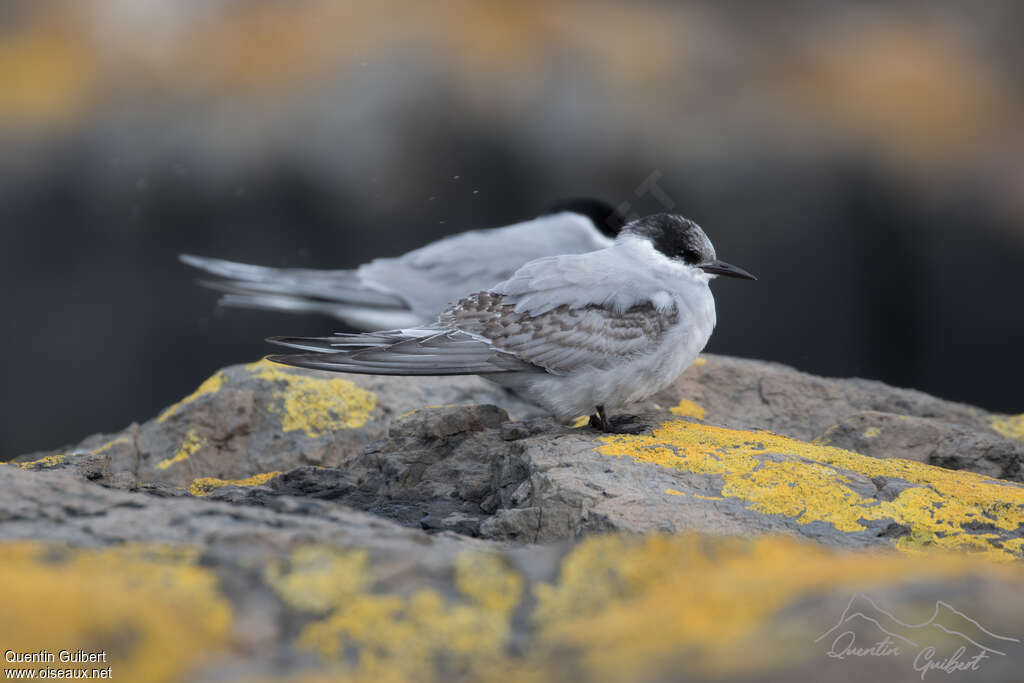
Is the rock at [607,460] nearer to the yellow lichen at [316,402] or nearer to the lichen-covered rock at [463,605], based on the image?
the yellow lichen at [316,402]

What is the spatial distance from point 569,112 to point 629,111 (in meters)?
0.41

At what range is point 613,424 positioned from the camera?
11.6 ft

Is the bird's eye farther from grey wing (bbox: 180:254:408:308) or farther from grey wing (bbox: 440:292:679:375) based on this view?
grey wing (bbox: 180:254:408:308)

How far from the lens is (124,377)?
22.1 ft

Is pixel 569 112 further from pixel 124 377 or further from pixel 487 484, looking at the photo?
pixel 487 484

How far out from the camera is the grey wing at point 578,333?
11.2ft

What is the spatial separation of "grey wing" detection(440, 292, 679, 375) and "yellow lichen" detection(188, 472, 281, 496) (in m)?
0.84

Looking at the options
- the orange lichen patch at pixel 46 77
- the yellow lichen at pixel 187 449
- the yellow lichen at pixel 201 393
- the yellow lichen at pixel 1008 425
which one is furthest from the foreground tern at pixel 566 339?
the orange lichen patch at pixel 46 77

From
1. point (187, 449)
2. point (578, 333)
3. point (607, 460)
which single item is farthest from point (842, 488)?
point (187, 449)

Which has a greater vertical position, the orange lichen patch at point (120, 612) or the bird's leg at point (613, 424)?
the bird's leg at point (613, 424)

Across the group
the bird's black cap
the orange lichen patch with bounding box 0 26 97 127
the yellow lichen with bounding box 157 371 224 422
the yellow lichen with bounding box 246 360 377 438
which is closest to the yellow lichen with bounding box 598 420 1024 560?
the yellow lichen with bounding box 246 360 377 438

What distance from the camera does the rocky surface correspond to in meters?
1.53
